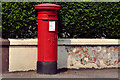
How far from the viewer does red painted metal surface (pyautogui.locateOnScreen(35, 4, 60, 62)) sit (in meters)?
9.23

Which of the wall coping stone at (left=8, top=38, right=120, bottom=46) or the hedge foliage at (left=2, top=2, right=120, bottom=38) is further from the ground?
the hedge foliage at (left=2, top=2, right=120, bottom=38)

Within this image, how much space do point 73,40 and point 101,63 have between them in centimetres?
118

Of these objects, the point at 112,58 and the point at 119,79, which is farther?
the point at 112,58

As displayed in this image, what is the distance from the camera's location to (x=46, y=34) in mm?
9320

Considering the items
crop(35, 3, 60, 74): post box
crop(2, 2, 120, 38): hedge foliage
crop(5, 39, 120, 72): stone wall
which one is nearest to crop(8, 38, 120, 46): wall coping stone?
crop(5, 39, 120, 72): stone wall

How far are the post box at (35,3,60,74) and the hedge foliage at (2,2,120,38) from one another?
630 mm

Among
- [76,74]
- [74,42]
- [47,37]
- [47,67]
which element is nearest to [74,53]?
→ [74,42]

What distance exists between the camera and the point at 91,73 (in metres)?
9.98

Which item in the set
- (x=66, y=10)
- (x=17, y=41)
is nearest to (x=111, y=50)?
(x=66, y=10)

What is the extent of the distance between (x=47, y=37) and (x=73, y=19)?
1.18 meters

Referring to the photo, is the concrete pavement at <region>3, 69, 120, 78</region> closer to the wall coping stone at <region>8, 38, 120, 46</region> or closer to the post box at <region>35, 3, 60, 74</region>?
the post box at <region>35, 3, 60, 74</region>

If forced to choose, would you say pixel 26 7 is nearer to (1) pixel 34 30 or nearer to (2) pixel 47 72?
(1) pixel 34 30

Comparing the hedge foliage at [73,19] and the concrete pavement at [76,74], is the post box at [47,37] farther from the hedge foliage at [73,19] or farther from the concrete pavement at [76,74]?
the hedge foliage at [73,19]

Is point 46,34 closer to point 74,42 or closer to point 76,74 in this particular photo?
point 74,42
